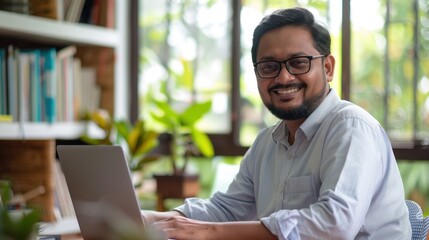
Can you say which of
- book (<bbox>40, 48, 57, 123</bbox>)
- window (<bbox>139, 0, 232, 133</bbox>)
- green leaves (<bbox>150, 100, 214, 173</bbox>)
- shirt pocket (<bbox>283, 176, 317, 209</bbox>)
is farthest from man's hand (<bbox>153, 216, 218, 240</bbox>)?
window (<bbox>139, 0, 232, 133</bbox>)

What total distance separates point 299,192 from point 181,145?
205 cm

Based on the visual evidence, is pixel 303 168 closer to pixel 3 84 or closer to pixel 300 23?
pixel 300 23

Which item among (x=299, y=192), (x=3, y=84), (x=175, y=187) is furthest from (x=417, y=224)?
(x=3, y=84)

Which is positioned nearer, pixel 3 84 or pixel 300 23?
pixel 300 23

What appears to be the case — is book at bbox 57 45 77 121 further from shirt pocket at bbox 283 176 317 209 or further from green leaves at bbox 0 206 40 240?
green leaves at bbox 0 206 40 240

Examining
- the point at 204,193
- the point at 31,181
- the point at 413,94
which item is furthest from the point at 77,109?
the point at 413,94

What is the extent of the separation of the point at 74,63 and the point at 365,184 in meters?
2.26

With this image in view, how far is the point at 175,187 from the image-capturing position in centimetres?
386

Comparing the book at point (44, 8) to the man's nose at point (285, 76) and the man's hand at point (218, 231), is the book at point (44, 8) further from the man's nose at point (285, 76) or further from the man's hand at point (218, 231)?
the man's hand at point (218, 231)

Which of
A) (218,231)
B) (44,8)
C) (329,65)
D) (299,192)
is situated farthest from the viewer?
(44,8)

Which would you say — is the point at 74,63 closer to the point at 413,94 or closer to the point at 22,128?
the point at 22,128

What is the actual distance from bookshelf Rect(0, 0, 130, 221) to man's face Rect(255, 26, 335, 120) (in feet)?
5.19

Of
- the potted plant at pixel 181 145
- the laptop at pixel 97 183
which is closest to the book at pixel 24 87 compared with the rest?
the potted plant at pixel 181 145

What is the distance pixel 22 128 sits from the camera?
343 cm
